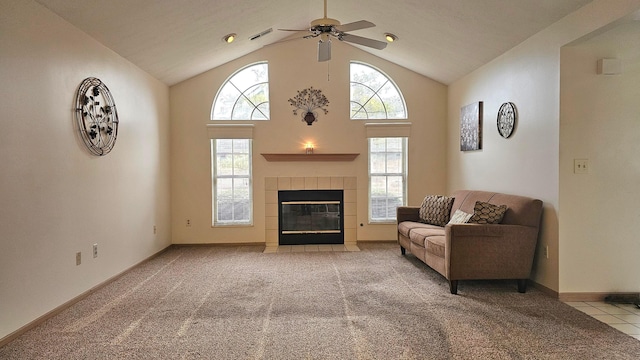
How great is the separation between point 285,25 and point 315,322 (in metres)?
4.09

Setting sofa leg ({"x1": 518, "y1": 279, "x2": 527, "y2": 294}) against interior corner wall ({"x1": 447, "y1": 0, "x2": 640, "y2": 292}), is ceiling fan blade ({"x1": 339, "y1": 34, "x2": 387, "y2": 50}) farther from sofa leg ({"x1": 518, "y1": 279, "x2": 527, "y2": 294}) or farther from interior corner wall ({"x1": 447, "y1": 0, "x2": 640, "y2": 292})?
sofa leg ({"x1": 518, "y1": 279, "x2": 527, "y2": 294})

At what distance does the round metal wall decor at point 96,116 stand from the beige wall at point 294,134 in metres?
1.92

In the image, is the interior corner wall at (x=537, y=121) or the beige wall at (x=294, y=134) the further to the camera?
the beige wall at (x=294, y=134)

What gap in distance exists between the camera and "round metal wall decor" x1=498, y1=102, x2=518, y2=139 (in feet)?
14.1

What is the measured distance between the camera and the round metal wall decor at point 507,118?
4285 mm

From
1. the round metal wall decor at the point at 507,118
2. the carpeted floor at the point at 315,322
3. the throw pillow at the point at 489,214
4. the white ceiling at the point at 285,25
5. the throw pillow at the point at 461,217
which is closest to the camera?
the carpeted floor at the point at 315,322

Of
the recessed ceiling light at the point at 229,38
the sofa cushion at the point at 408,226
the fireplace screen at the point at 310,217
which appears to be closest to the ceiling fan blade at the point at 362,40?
the recessed ceiling light at the point at 229,38

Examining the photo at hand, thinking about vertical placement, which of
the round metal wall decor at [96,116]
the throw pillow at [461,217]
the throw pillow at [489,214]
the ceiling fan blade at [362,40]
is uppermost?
the ceiling fan blade at [362,40]

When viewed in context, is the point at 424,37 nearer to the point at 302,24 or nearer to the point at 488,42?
the point at 488,42

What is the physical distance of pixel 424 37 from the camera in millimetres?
4867

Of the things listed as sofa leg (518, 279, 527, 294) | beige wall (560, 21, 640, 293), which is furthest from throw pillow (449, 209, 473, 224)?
beige wall (560, 21, 640, 293)

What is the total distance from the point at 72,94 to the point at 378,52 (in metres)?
4.26

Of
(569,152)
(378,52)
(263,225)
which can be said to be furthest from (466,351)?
(378,52)

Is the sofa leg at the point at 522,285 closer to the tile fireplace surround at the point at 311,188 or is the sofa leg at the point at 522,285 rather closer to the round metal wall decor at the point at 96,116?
the tile fireplace surround at the point at 311,188
